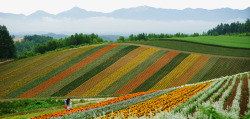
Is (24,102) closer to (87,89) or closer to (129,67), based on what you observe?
(87,89)

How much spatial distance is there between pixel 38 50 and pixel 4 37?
59.8ft

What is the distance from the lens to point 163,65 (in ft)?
124

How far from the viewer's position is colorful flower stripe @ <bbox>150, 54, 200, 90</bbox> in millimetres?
29491

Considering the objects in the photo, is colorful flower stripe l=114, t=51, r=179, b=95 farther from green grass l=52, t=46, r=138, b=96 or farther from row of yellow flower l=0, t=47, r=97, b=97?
row of yellow flower l=0, t=47, r=97, b=97

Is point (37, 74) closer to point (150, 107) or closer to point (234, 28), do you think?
point (150, 107)

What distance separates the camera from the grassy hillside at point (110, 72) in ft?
95.6

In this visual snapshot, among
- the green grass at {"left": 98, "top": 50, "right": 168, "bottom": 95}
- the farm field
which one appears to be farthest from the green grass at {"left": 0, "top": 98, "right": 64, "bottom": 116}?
the green grass at {"left": 98, "top": 50, "right": 168, "bottom": 95}

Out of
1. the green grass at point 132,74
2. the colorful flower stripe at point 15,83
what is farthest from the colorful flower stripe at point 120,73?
the colorful flower stripe at point 15,83

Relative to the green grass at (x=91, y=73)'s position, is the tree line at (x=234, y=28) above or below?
above

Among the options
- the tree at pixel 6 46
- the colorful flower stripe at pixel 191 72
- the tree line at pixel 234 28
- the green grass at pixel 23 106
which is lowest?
the green grass at pixel 23 106

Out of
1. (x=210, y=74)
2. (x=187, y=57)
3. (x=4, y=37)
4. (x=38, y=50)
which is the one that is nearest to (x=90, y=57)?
(x=187, y=57)

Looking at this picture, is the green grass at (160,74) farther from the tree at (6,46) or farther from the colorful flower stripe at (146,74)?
the tree at (6,46)

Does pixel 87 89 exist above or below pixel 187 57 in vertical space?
below

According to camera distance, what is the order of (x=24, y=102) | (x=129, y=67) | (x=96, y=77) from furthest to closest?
(x=129, y=67)
(x=96, y=77)
(x=24, y=102)
